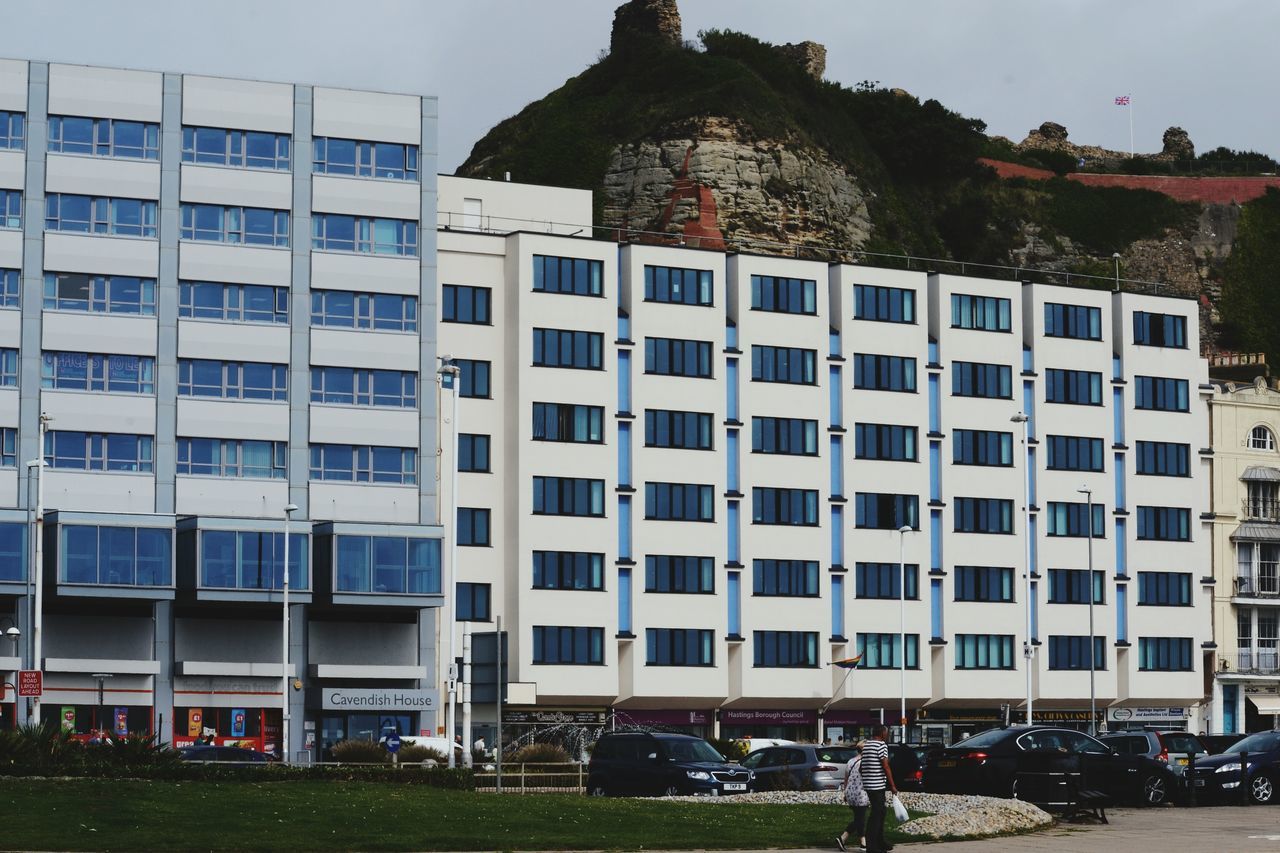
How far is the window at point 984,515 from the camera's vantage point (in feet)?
333

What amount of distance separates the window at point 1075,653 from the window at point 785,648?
1252 centimetres

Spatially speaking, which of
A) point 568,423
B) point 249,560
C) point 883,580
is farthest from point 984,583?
point 249,560

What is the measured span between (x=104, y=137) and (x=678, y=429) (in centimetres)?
2701

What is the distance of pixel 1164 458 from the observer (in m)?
107

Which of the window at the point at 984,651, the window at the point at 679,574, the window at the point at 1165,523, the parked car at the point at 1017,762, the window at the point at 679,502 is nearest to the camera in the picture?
the parked car at the point at 1017,762

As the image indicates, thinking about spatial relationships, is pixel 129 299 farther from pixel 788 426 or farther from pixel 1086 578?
pixel 1086 578

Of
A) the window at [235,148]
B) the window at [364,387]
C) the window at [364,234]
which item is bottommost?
the window at [364,387]

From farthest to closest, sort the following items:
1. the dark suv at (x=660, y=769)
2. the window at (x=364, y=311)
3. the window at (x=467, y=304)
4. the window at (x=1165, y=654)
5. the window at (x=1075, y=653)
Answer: the window at (x=1165, y=654) < the window at (x=1075, y=653) < the window at (x=467, y=304) < the window at (x=364, y=311) < the dark suv at (x=660, y=769)

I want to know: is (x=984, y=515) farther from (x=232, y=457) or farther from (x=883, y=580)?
(x=232, y=457)

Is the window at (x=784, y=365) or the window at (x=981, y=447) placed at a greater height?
the window at (x=784, y=365)

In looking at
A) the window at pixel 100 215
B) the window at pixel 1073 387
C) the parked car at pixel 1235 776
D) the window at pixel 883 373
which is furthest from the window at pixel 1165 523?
the parked car at pixel 1235 776

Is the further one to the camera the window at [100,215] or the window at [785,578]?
the window at [785,578]

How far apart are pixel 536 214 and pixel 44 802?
66.1m

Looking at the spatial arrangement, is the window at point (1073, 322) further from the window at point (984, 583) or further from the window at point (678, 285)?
the window at point (678, 285)
